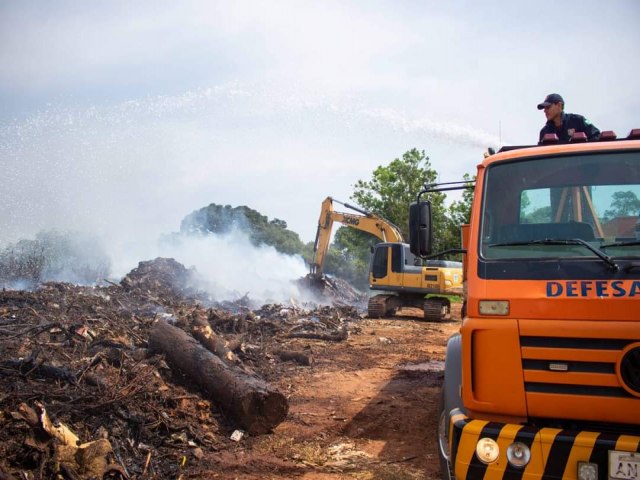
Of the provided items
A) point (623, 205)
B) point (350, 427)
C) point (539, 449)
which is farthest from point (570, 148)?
point (350, 427)

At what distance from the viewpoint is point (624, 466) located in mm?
2984

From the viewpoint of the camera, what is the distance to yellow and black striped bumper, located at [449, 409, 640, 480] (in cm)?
306

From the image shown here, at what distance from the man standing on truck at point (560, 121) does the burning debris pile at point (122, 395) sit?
4175mm

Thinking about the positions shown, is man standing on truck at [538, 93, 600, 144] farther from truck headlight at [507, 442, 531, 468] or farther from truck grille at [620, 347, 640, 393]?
truck headlight at [507, 442, 531, 468]

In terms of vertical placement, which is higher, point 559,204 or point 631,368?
point 559,204

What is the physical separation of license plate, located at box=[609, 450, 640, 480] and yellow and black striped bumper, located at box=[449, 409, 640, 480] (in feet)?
0.09

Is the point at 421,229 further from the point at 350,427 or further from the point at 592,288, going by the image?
the point at 350,427

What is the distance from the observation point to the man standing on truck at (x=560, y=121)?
5383mm

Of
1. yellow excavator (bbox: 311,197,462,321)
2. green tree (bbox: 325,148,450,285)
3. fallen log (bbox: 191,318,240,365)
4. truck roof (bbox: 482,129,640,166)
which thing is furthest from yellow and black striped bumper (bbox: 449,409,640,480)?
green tree (bbox: 325,148,450,285)

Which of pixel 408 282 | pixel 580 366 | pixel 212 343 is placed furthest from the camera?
pixel 408 282

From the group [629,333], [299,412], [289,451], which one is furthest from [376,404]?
[629,333]

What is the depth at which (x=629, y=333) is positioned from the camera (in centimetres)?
318

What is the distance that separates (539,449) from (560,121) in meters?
3.60

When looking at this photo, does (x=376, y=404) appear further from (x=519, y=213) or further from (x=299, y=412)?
(x=519, y=213)
